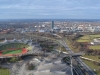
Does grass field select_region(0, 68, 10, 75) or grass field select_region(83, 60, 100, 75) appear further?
grass field select_region(83, 60, 100, 75)

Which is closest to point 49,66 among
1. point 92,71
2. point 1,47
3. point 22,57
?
point 92,71

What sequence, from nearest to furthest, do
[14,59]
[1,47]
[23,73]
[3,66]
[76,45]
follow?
[23,73], [3,66], [14,59], [1,47], [76,45]

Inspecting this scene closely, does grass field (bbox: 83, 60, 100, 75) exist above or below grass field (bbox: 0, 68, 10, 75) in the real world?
below

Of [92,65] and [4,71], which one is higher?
[4,71]

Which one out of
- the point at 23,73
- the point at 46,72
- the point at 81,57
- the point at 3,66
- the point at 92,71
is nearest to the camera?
the point at 46,72

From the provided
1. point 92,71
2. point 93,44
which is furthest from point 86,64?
point 93,44

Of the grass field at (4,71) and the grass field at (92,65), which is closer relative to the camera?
the grass field at (4,71)

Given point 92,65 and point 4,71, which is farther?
point 92,65

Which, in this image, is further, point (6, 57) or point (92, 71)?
point (6, 57)

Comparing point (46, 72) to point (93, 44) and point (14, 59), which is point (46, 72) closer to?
point (14, 59)

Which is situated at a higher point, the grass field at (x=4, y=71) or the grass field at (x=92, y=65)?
the grass field at (x=4, y=71)

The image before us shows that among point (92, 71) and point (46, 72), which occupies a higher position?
point (46, 72)
